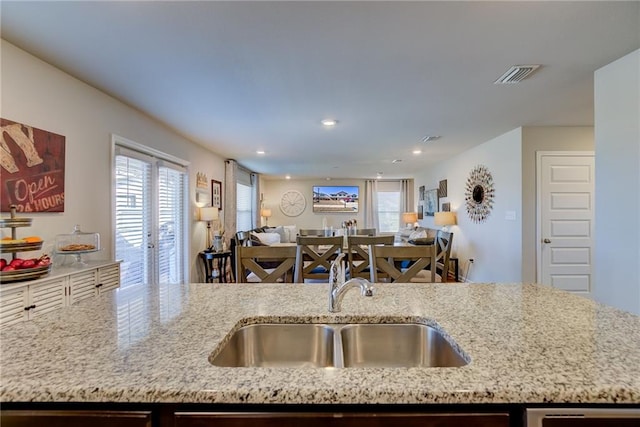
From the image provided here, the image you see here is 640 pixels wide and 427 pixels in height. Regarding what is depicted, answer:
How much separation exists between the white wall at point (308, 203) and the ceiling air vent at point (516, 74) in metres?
7.77

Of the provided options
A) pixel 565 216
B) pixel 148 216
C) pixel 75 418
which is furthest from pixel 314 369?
pixel 565 216

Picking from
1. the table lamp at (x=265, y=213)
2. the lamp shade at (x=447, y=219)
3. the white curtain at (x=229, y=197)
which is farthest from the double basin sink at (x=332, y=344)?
the table lamp at (x=265, y=213)

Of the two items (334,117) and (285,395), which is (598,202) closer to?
(334,117)

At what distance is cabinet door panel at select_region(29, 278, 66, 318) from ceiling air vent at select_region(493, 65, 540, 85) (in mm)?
3422

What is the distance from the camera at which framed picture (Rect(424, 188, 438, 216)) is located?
738 cm

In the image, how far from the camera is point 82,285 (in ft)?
7.23

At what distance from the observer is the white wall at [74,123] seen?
2.10m

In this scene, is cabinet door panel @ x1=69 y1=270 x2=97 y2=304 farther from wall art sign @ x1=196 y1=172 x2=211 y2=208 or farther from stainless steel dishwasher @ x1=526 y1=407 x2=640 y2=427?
wall art sign @ x1=196 y1=172 x2=211 y2=208

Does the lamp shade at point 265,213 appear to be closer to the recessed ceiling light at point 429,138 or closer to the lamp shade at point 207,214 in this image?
the lamp shade at point 207,214

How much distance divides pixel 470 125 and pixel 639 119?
185 cm

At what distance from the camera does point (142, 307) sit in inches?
50.7

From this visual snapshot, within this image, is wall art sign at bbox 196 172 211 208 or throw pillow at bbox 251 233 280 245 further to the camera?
throw pillow at bbox 251 233 280 245

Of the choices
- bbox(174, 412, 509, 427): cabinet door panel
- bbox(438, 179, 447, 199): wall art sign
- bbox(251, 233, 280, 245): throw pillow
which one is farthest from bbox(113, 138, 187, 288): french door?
bbox(438, 179, 447, 199): wall art sign

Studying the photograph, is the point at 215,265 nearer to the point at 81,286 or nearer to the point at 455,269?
the point at 81,286
